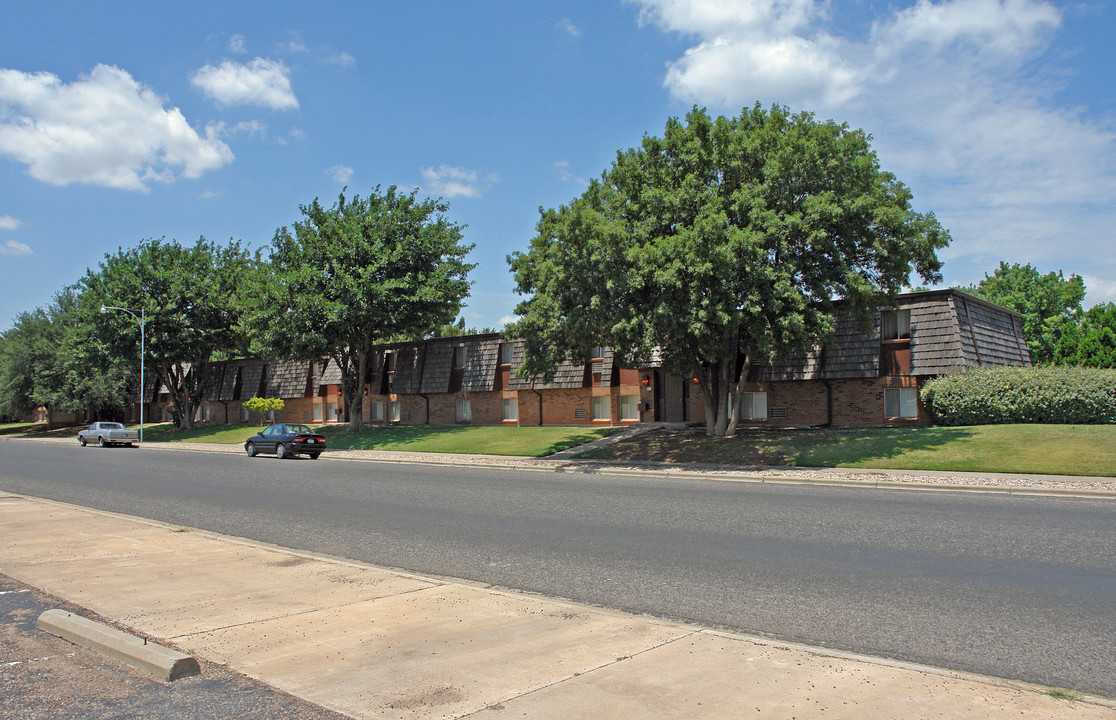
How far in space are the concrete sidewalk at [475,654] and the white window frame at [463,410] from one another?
32.6 metres

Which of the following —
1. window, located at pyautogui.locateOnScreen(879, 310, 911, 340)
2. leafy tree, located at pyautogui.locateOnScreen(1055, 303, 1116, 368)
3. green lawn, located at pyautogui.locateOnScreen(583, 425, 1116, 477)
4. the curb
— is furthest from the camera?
leafy tree, located at pyautogui.locateOnScreen(1055, 303, 1116, 368)

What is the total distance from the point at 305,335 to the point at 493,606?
30681mm

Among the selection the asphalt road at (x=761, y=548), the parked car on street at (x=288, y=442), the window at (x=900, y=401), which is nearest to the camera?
the asphalt road at (x=761, y=548)

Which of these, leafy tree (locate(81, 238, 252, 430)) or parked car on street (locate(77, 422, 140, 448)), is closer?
parked car on street (locate(77, 422, 140, 448))

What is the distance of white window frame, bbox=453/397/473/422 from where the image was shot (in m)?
41.9

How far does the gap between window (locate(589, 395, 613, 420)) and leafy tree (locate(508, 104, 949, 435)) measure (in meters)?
11.0

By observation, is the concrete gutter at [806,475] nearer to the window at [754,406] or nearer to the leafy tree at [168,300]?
the window at [754,406]

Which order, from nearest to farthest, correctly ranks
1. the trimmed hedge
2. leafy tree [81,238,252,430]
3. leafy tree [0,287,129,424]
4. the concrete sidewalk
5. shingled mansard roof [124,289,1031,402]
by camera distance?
1. the concrete sidewalk
2. the trimmed hedge
3. shingled mansard roof [124,289,1031,402]
4. leafy tree [81,238,252,430]
5. leafy tree [0,287,129,424]

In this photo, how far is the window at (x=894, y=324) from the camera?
28.0 m

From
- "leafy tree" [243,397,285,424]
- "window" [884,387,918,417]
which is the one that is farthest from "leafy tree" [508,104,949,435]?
"leafy tree" [243,397,285,424]

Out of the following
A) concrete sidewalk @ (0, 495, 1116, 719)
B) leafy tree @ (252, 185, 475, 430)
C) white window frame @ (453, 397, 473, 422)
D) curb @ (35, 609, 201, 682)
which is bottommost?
concrete sidewalk @ (0, 495, 1116, 719)

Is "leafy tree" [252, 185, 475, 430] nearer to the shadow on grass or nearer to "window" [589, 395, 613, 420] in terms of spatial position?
"window" [589, 395, 613, 420]

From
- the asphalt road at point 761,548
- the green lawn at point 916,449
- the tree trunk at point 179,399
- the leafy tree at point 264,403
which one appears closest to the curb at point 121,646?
the asphalt road at point 761,548

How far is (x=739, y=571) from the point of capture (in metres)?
8.64
